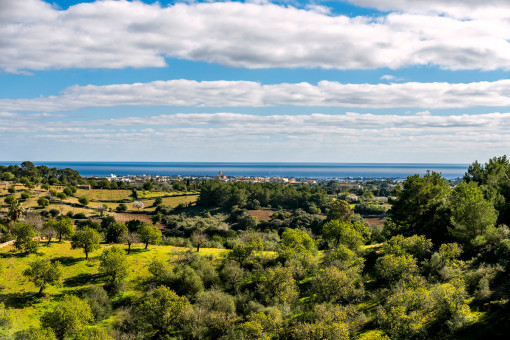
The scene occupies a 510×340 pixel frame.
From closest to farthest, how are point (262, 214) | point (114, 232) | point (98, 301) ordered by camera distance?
1. point (98, 301)
2. point (114, 232)
3. point (262, 214)

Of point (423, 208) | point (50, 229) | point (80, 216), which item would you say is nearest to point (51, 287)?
point (50, 229)

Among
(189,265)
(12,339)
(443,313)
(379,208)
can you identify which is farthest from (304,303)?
(379,208)

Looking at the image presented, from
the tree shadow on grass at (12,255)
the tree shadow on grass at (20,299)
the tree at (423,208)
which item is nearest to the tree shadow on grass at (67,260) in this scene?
the tree shadow on grass at (12,255)

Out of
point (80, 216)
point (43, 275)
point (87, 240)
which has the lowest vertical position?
point (80, 216)

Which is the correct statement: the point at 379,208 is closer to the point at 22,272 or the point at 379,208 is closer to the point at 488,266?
the point at 488,266

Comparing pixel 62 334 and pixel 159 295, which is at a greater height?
pixel 159 295

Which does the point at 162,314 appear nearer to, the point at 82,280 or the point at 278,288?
the point at 278,288

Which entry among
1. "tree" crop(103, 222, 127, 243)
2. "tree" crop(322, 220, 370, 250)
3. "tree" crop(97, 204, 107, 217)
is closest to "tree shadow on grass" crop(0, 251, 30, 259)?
"tree" crop(103, 222, 127, 243)

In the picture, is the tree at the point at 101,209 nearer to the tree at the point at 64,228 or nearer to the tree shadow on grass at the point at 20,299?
the tree at the point at 64,228
